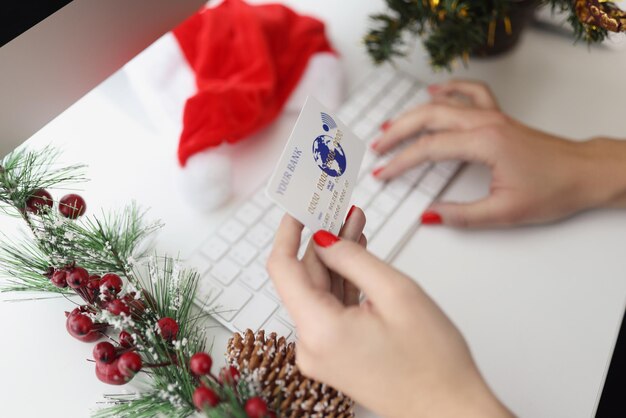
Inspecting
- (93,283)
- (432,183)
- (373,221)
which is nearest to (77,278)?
(93,283)

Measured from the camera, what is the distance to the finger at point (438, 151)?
2.29 ft

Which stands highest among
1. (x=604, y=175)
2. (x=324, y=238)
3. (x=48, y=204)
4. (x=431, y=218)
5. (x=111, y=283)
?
(x=48, y=204)

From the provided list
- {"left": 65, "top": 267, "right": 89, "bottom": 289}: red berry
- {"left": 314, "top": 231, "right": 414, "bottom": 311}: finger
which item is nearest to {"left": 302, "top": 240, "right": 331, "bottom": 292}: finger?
{"left": 314, "top": 231, "right": 414, "bottom": 311}: finger

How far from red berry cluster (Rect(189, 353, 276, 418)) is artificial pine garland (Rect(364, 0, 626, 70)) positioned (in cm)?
52

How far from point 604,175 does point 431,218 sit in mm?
216

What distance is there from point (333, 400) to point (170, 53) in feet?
1.70

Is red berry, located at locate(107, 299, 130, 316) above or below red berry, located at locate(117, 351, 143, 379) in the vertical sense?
above

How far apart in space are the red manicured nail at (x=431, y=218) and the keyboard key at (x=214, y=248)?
0.81ft

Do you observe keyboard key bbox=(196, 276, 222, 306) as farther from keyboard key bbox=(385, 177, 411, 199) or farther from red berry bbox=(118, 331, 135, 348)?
keyboard key bbox=(385, 177, 411, 199)

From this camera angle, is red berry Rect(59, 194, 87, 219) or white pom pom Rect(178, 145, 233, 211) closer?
red berry Rect(59, 194, 87, 219)

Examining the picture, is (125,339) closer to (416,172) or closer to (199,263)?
(199,263)

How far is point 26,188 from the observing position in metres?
0.56

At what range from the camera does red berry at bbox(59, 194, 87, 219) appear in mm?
574

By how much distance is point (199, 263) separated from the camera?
2.08 feet
